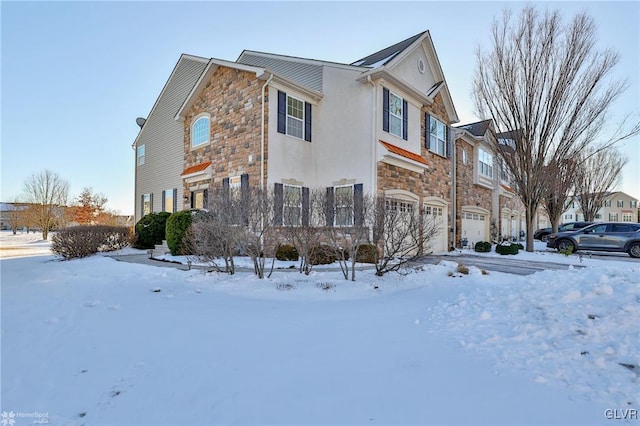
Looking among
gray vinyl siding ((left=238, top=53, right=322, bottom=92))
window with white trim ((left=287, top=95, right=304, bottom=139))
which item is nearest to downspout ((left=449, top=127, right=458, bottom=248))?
gray vinyl siding ((left=238, top=53, right=322, bottom=92))

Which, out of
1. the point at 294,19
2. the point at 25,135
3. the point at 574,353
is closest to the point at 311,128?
the point at 294,19

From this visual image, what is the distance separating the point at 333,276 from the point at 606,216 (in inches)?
2714

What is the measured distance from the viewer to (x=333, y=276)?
25.2 ft

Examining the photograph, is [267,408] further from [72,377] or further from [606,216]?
[606,216]

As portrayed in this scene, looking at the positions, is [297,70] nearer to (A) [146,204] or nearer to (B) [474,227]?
(A) [146,204]

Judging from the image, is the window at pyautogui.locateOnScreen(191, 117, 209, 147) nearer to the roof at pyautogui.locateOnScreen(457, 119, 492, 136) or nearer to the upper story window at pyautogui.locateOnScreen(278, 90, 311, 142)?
the upper story window at pyautogui.locateOnScreen(278, 90, 311, 142)

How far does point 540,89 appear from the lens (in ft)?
44.7

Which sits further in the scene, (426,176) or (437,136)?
(437,136)

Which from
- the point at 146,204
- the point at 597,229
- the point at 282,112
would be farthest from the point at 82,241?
the point at 597,229

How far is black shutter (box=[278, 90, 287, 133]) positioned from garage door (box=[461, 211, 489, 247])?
37.4 ft

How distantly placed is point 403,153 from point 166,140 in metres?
13.7

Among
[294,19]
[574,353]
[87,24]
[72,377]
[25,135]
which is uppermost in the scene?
[294,19]

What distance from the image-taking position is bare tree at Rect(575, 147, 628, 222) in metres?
24.6

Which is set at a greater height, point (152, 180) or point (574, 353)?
point (152, 180)
